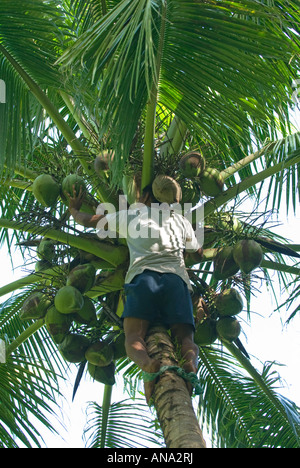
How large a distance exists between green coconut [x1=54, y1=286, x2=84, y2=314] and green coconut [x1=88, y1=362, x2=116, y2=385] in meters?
0.48

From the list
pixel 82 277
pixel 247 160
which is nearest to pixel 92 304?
pixel 82 277

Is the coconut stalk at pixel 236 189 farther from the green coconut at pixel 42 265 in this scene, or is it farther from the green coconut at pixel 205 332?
the green coconut at pixel 42 265

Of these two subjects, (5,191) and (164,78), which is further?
(5,191)

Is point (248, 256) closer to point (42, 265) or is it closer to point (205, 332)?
point (205, 332)

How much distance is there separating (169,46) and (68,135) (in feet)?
2.95

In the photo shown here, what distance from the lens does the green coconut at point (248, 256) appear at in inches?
133

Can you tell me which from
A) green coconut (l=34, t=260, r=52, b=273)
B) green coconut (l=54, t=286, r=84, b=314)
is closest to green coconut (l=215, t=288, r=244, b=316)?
green coconut (l=54, t=286, r=84, b=314)

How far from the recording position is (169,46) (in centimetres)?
335

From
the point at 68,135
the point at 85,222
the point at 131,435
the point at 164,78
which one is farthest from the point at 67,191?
the point at 131,435

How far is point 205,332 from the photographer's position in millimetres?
3619

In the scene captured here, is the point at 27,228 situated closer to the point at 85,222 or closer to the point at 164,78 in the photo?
the point at 85,222

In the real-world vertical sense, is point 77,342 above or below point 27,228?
below

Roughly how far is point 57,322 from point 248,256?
1.04 meters
